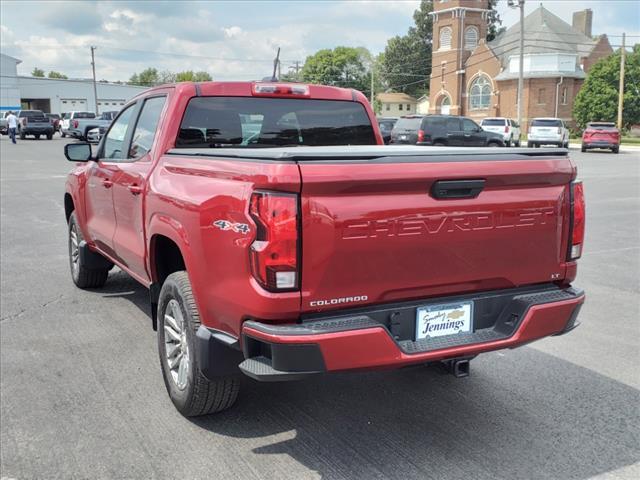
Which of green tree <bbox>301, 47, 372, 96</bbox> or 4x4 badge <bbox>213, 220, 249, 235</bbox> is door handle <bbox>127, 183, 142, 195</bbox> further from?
green tree <bbox>301, 47, 372, 96</bbox>

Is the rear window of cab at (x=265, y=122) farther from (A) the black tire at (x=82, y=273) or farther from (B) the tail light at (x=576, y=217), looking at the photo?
(A) the black tire at (x=82, y=273)

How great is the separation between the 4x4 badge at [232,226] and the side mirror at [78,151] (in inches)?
125

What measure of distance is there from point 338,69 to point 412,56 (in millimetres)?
17202

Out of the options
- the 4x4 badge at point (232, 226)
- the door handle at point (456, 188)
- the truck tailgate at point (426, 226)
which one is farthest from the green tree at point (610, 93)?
the 4x4 badge at point (232, 226)

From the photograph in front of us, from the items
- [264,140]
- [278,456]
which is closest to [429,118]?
[264,140]

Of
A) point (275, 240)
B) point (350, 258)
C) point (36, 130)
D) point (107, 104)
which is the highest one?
point (107, 104)

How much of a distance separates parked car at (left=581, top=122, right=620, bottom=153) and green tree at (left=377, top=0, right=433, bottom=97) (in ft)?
209

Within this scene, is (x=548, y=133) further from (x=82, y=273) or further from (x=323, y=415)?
(x=323, y=415)

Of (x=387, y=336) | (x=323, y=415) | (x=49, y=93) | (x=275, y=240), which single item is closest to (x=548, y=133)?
(x=323, y=415)

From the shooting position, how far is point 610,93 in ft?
167

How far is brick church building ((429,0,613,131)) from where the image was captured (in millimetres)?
59406

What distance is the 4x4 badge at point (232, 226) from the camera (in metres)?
3.02

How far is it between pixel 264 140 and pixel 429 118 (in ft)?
74.3

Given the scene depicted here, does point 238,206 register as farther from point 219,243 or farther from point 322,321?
point 322,321
